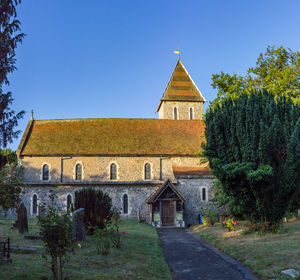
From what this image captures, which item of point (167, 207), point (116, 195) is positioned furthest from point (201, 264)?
point (116, 195)

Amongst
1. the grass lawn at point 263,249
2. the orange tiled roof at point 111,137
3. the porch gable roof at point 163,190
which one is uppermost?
the orange tiled roof at point 111,137

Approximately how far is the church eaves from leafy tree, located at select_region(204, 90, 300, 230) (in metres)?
24.7

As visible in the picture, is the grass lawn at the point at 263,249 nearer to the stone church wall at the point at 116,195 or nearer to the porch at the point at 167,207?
the porch at the point at 167,207

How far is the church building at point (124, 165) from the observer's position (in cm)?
2841

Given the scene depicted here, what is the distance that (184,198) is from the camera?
27.2 m

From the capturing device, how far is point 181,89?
140 feet

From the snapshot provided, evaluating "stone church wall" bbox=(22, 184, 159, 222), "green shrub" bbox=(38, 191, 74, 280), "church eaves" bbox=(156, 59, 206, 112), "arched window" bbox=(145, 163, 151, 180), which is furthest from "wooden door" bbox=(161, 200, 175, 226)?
"green shrub" bbox=(38, 191, 74, 280)

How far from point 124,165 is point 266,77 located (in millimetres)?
15084

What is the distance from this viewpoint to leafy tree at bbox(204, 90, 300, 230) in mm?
15320

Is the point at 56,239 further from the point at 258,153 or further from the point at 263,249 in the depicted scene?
the point at 258,153

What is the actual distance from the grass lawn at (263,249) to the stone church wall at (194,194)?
9.88 meters

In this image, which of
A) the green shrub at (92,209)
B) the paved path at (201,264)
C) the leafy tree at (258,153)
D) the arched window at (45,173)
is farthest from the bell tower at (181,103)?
the paved path at (201,264)

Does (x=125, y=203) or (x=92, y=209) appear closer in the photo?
(x=92, y=209)

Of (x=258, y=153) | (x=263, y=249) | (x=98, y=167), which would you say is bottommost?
(x=263, y=249)
